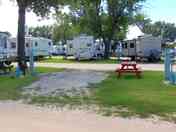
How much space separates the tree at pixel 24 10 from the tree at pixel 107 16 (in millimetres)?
22784

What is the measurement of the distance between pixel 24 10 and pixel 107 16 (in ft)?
83.9

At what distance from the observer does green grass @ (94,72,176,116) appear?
11062 millimetres

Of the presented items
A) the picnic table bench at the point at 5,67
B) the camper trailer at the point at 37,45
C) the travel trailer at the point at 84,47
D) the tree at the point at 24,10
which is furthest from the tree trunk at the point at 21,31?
the travel trailer at the point at 84,47

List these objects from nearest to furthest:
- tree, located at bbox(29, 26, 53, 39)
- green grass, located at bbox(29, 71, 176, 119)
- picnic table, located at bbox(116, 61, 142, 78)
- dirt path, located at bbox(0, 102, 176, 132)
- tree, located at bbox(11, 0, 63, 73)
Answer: dirt path, located at bbox(0, 102, 176, 132), green grass, located at bbox(29, 71, 176, 119), picnic table, located at bbox(116, 61, 142, 78), tree, located at bbox(11, 0, 63, 73), tree, located at bbox(29, 26, 53, 39)

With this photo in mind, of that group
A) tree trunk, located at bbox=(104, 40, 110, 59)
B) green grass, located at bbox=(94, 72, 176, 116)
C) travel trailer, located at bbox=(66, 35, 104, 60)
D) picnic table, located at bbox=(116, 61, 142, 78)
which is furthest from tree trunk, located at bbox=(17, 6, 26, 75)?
tree trunk, located at bbox=(104, 40, 110, 59)

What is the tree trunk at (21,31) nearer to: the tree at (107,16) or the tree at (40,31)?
the tree at (107,16)

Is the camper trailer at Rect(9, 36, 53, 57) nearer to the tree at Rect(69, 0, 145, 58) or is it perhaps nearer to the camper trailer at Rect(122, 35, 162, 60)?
the tree at Rect(69, 0, 145, 58)

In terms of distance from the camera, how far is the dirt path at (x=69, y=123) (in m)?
8.78

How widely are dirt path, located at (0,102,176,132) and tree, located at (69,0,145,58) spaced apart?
40.8 m

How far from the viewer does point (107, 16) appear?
51875 millimetres

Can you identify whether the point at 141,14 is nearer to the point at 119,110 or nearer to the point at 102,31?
the point at 102,31

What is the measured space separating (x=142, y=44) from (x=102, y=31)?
21.8ft

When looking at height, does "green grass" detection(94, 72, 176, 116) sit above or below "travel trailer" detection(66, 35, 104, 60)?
below

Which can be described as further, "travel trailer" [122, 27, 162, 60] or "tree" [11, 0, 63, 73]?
"travel trailer" [122, 27, 162, 60]
